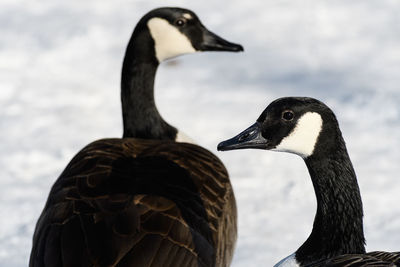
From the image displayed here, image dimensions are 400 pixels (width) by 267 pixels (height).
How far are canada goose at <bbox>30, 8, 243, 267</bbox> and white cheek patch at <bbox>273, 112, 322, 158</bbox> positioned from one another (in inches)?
27.8

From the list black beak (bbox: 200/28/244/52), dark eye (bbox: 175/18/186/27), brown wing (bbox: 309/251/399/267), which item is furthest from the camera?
black beak (bbox: 200/28/244/52)

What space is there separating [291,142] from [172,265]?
Result: 4.54ft

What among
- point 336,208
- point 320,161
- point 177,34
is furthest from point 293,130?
point 177,34

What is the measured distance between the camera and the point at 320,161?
26.2ft

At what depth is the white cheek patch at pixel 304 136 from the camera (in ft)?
25.9

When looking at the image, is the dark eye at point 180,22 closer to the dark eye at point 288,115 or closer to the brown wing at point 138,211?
the brown wing at point 138,211

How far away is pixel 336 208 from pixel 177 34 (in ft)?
10.3

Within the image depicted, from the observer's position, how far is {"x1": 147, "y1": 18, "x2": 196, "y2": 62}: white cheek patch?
1017cm

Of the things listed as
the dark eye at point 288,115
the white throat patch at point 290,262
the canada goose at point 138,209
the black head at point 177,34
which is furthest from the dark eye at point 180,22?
the white throat patch at point 290,262

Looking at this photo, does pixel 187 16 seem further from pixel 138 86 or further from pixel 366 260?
pixel 366 260

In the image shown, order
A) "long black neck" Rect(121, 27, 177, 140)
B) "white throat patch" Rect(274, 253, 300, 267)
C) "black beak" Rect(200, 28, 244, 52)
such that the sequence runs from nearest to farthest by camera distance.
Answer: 1. "white throat patch" Rect(274, 253, 300, 267)
2. "long black neck" Rect(121, 27, 177, 140)
3. "black beak" Rect(200, 28, 244, 52)

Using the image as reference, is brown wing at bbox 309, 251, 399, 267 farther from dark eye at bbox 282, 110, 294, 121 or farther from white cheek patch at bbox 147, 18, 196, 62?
white cheek patch at bbox 147, 18, 196, 62

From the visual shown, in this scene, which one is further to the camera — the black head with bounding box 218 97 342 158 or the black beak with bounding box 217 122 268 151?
the black beak with bounding box 217 122 268 151

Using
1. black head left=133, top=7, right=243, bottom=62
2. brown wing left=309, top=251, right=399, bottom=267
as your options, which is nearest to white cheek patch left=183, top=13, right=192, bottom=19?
black head left=133, top=7, right=243, bottom=62
